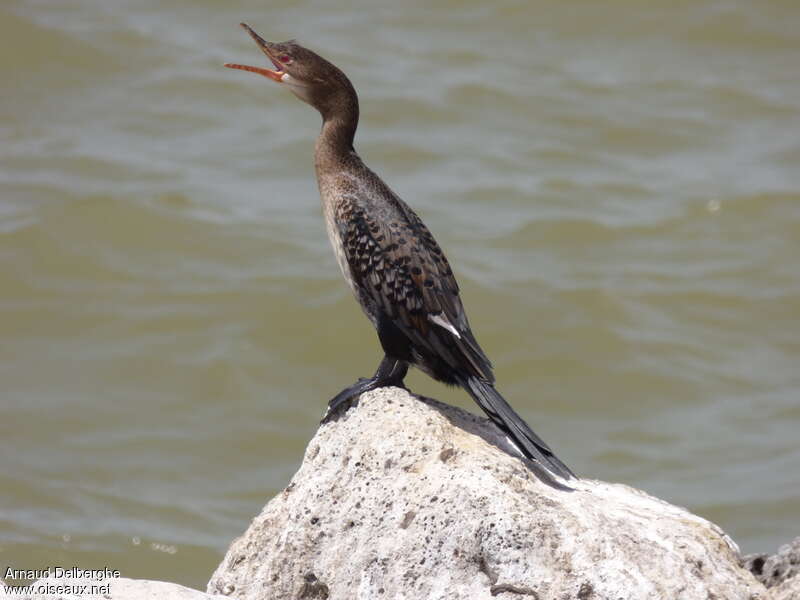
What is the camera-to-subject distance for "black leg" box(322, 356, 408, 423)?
5.46 meters

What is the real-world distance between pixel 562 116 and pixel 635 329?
12.1 feet

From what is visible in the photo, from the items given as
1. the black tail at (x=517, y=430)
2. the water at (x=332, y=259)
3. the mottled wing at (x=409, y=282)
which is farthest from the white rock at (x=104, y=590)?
the water at (x=332, y=259)

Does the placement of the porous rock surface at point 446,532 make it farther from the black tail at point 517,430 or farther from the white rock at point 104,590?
the white rock at point 104,590

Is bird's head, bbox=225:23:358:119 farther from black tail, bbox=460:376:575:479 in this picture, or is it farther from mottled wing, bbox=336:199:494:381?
black tail, bbox=460:376:575:479

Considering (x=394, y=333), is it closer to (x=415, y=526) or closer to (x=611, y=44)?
(x=415, y=526)

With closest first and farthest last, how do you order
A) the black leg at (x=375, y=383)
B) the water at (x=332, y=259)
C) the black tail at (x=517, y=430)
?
the black tail at (x=517, y=430) → the black leg at (x=375, y=383) → the water at (x=332, y=259)

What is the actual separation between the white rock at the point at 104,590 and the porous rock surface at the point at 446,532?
1.38ft

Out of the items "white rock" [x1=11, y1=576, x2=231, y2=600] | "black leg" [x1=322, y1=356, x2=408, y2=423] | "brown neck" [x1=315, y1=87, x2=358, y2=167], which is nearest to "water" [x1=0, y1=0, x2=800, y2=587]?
"black leg" [x1=322, y1=356, x2=408, y2=423]

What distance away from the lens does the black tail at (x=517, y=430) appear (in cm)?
525

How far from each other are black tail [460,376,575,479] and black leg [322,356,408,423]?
0.35 metres

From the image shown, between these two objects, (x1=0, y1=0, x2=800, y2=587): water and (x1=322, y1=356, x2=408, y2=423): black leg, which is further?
(x1=0, y1=0, x2=800, y2=587): water

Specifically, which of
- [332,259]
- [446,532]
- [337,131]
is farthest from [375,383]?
[332,259]

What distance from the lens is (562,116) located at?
15000mm

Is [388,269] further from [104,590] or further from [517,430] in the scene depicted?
[104,590]
